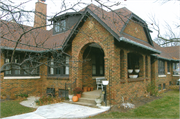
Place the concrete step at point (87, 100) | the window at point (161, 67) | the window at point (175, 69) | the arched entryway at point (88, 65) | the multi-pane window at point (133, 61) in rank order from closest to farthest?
the concrete step at point (87, 100), the arched entryway at point (88, 65), the multi-pane window at point (133, 61), the window at point (161, 67), the window at point (175, 69)

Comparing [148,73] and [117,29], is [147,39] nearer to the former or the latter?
[148,73]

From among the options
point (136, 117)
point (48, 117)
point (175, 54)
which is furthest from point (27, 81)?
point (175, 54)

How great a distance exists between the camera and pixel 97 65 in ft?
39.7

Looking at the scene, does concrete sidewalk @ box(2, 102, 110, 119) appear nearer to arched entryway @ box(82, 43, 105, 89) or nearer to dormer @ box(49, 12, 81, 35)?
arched entryway @ box(82, 43, 105, 89)

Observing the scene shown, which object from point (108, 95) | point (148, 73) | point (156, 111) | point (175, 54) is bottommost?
point (156, 111)

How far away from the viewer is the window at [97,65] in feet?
38.9

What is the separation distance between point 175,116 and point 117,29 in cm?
487

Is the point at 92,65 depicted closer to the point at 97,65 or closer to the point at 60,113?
the point at 97,65

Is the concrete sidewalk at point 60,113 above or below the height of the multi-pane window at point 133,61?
below

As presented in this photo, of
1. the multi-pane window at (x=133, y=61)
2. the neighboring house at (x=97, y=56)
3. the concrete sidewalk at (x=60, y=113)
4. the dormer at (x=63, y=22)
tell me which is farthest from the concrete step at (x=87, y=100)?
the multi-pane window at (x=133, y=61)

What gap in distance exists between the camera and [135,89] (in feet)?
32.5

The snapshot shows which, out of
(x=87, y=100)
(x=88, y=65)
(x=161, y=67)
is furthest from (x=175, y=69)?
(x=87, y=100)

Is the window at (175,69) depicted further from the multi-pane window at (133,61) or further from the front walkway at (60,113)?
the front walkway at (60,113)

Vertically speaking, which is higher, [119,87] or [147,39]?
[147,39]
